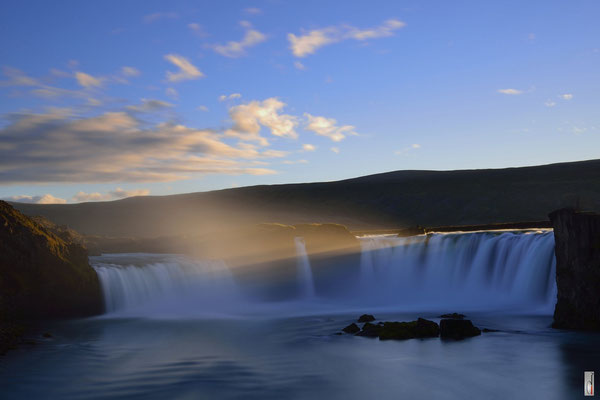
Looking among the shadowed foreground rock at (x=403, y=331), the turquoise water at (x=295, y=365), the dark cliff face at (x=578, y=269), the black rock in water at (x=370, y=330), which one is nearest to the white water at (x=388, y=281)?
the dark cliff face at (x=578, y=269)

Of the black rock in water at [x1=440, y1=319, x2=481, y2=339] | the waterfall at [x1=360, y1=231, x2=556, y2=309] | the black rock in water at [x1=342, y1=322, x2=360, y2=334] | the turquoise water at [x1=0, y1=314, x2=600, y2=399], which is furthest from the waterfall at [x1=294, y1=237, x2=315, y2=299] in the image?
the black rock in water at [x1=440, y1=319, x2=481, y2=339]

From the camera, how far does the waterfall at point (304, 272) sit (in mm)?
37684

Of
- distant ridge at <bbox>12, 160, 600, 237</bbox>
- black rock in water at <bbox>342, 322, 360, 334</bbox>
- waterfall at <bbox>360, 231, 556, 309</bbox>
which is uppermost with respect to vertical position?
distant ridge at <bbox>12, 160, 600, 237</bbox>

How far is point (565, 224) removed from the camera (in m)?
23.3

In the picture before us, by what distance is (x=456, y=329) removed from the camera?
73.8 ft

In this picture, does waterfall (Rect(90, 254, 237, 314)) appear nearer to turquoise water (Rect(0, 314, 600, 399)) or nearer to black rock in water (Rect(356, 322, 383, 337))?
turquoise water (Rect(0, 314, 600, 399))

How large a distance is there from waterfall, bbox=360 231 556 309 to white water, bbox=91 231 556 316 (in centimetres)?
6

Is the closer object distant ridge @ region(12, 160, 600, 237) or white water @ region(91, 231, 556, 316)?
white water @ region(91, 231, 556, 316)

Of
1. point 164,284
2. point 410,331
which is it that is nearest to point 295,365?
point 410,331

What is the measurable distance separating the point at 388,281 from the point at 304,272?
223 inches

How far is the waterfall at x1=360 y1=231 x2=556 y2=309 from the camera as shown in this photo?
99.2ft

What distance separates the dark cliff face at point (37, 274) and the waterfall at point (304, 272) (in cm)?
1382

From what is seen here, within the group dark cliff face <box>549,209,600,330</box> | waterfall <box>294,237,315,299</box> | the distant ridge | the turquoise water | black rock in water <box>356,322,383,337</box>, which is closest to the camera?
the turquoise water

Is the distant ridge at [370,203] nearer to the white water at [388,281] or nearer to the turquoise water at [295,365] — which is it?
the white water at [388,281]
